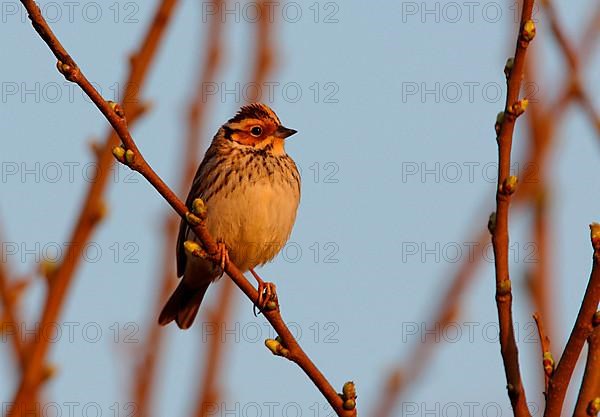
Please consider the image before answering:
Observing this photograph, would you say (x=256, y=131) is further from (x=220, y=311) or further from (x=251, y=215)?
(x=220, y=311)

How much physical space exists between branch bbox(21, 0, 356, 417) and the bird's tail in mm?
3056

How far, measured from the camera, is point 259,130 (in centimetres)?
632

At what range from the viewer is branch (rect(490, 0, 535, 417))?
114 inches

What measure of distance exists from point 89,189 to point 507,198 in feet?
5.01

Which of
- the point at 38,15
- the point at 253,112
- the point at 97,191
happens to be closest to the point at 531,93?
the point at 97,191

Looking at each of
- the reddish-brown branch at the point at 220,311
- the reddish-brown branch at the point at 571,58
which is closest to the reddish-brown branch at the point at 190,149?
the reddish-brown branch at the point at 220,311

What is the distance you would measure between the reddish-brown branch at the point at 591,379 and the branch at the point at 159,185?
2.44ft

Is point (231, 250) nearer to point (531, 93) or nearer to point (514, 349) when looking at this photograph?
point (531, 93)

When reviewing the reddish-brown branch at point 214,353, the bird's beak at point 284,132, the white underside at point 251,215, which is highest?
the bird's beak at point 284,132

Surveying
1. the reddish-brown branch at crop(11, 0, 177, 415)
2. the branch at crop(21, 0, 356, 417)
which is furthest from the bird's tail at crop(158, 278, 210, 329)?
the branch at crop(21, 0, 356, 417)

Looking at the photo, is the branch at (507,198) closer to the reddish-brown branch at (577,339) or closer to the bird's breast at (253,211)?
the reddish-brown branch at (577,339)

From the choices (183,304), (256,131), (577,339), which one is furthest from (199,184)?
(577,339)

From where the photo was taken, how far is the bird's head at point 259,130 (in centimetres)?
622

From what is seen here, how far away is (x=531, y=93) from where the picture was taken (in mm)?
4102
